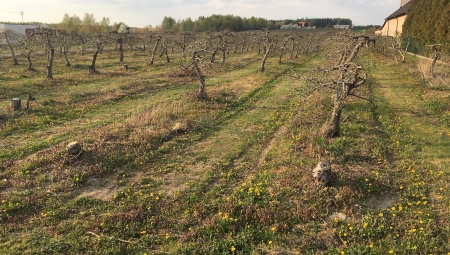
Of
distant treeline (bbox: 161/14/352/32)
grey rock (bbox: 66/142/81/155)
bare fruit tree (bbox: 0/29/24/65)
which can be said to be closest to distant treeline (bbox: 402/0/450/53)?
grey rock (bbox: 66/142/81/155)

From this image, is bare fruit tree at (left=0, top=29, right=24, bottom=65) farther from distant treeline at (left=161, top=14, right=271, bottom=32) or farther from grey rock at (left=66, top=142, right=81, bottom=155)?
distant treeline at (left=161, top=14, right=271, bottom=32)

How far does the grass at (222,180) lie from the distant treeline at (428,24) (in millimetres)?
17134

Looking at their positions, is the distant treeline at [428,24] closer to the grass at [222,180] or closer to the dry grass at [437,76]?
the dry grass at [437,76]

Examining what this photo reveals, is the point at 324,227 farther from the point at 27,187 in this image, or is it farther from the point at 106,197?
the point at 27,187

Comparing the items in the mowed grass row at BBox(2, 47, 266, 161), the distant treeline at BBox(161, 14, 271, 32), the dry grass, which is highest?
the distant treeline at BBox(161, 14, 271, 32)

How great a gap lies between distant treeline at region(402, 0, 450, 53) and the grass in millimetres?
17134

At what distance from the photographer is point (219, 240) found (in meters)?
6.41

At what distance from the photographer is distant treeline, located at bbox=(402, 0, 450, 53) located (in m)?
29.3

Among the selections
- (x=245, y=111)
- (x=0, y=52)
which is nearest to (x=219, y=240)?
(x=245, y=111)

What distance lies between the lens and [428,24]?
34.1 m

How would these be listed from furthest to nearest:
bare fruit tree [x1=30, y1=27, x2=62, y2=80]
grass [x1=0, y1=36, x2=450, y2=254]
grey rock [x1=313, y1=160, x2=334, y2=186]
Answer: bare fruit tree [x1=30, y1=27, x2=62, y2=80] < grey rock [x1=313, y1=160, x2=334, y2=186] < grass [x1=0, y1=36, x2=450, y2=254]

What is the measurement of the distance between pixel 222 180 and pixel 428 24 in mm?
35869

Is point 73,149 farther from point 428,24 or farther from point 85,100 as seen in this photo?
point 428,24

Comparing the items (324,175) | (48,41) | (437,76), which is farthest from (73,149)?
(437,76)
